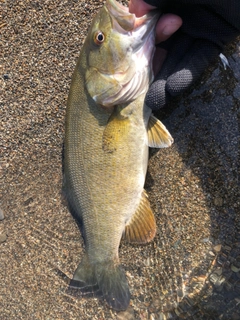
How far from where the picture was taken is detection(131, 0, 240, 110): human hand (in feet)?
7.62

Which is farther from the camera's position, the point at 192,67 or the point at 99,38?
the point at 192,67

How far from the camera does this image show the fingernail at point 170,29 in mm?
2357

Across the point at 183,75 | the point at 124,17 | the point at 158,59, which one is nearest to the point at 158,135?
the point at 183,75

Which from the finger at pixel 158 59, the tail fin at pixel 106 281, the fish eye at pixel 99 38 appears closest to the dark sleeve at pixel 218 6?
the finger at pixel 158 59

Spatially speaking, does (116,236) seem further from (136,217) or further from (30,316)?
(30,316)

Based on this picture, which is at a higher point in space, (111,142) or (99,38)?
(99,38)

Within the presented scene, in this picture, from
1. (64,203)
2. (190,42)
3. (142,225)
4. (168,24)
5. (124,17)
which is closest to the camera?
(124,17)

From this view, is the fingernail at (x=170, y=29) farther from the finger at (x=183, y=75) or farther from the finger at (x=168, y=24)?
the finger at (x=183, y=75)

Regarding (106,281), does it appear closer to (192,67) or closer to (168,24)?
(192,67)

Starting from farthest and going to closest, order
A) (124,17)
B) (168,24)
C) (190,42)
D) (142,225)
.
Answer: (142,225) < (190,42) < (168,24) < (124,17)

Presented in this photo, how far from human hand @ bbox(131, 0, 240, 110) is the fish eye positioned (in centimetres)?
39

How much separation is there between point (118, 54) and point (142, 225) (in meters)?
1.30

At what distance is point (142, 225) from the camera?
2648 mm

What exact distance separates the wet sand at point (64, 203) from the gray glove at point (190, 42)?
240mm
